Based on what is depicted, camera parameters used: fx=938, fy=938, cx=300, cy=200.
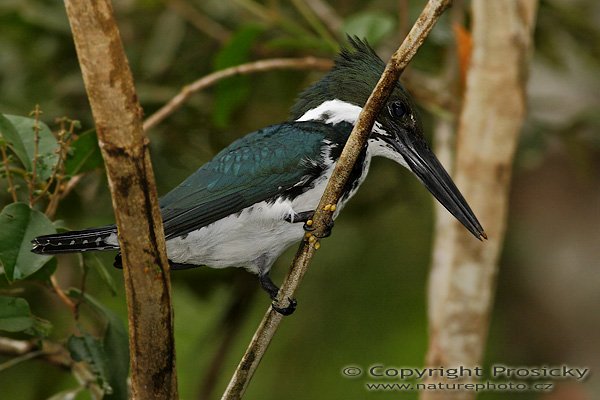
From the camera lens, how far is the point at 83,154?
10.5 ft

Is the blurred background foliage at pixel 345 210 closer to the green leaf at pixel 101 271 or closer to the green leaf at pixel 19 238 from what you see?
the green leaf at pixel 101 271

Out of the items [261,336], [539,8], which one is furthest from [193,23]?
[261,336]

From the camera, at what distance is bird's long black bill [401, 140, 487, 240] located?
3014 millimetres

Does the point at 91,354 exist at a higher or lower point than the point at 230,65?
lower

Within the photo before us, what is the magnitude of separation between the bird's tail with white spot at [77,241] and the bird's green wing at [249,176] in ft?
0.64

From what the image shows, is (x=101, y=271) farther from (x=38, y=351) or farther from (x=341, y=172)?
(x=341, y=172)

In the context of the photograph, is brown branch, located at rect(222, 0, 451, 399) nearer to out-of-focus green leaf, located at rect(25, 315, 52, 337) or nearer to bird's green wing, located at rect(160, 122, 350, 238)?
bird's green wing, located at rect(160, 122, 350, 238)

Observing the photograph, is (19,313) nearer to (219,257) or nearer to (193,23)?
(219,257)

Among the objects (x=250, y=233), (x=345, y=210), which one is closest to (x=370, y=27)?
(x=250, y=233)

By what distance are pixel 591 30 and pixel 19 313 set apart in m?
3.37

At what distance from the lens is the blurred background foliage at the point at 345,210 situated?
4.75 m

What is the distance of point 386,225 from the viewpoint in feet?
20.9

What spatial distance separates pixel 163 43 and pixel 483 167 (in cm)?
193

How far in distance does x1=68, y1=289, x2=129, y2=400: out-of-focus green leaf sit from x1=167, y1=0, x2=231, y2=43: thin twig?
7.45 ft
